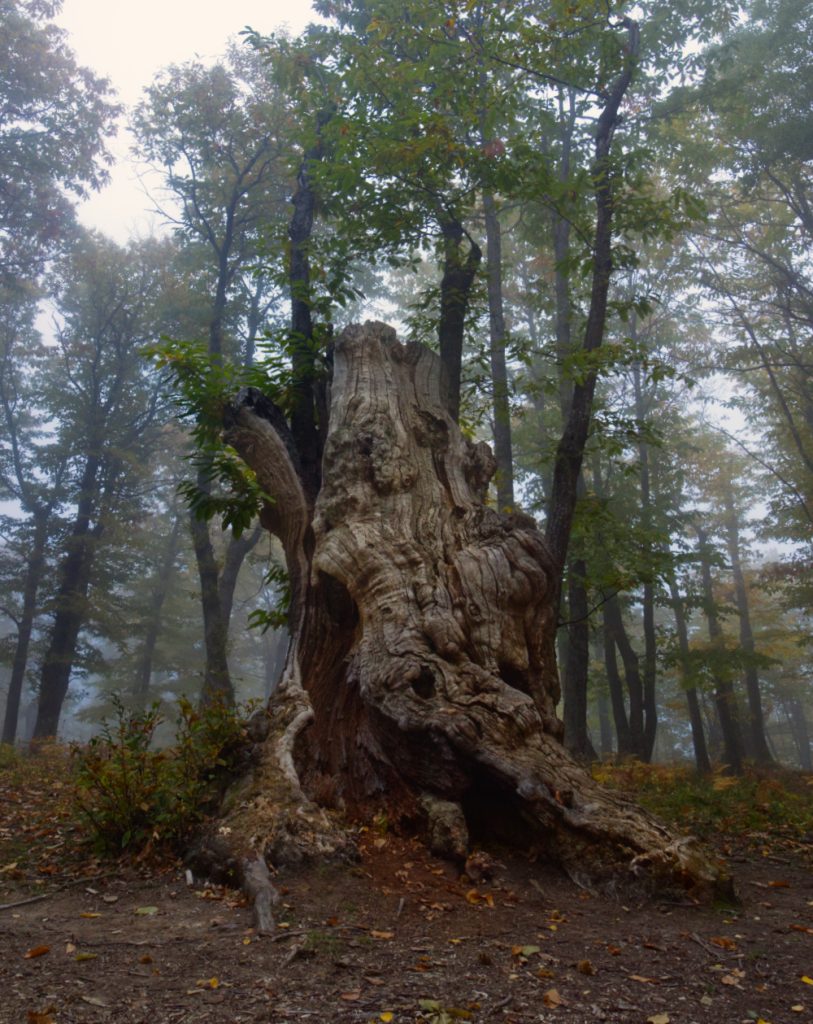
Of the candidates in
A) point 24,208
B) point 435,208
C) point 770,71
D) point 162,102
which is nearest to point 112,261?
point 24,208

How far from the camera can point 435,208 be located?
8148 mm

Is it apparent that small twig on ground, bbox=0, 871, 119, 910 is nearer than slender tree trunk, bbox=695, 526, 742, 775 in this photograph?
Yes

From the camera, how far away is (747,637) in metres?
23.3

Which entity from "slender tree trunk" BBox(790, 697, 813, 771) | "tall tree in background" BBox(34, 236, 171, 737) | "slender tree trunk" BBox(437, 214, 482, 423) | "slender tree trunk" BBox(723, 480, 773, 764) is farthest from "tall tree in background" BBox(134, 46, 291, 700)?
"slender tree trunk" BBox(790, 697, 813, 771)

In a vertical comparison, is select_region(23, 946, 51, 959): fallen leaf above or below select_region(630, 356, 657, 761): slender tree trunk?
below

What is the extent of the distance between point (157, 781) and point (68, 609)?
Result: 14.6m

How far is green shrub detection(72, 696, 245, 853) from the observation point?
4.52 m

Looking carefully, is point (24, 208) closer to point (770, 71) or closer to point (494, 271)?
point (494, 271)

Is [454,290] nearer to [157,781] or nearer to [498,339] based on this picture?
[498,339]

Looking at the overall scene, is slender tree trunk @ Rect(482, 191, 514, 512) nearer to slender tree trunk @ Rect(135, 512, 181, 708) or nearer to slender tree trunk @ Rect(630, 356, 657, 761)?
slender tree trunk @ Rect(630, 356, 657, 761)

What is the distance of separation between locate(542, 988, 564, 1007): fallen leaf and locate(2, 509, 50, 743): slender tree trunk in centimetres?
1868

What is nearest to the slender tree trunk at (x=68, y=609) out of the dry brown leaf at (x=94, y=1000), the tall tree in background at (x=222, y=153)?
the tall tree in background at (x=222, y=153)

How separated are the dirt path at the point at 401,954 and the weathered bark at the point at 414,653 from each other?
0.38 meters

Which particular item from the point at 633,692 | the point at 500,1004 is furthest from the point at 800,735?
the point at 500,1004
